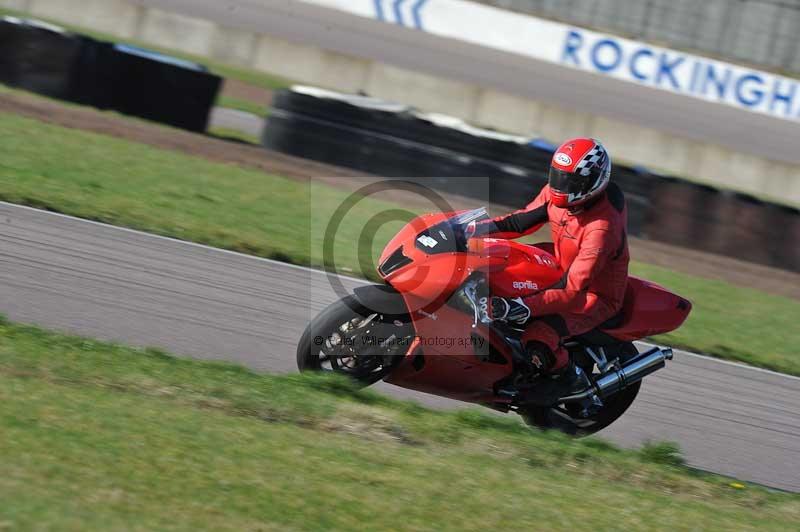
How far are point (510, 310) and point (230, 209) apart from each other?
5.64 meters

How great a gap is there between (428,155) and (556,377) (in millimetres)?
7904

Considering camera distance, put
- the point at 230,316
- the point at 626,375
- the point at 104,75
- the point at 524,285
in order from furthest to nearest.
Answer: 1. the point at 104,75
2. the point at 230,316
3. the point at 626,375
4. the point at 524,285

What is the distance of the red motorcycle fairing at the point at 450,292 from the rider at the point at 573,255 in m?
0.13

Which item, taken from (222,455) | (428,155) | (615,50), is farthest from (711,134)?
(222,455)

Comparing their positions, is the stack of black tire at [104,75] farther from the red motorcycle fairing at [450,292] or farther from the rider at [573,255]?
the red motorcycle fairing at [450,292]

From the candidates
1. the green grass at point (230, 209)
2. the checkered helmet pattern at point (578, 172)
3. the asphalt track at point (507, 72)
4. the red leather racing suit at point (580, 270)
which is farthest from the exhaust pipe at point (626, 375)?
the asphalt track at point (507, 72)

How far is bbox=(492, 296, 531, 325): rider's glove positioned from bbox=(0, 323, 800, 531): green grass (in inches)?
24.7

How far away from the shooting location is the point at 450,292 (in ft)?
18.6

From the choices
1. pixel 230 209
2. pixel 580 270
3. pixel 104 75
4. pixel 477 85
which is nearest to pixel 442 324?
pixel 580 270

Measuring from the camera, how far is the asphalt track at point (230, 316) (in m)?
6.61

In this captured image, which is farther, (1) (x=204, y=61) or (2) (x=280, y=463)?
(1) (x=204, y=61)

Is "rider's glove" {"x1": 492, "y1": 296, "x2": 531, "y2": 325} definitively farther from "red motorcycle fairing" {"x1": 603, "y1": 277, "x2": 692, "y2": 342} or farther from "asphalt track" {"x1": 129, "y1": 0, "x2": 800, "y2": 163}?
"asphalt track" {"x1": 129, "y1": 0, "x2": 800, "y2": 163}

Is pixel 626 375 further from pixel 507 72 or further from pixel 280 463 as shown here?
pixel 507 72

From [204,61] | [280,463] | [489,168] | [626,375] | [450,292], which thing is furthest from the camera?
[204,61]
